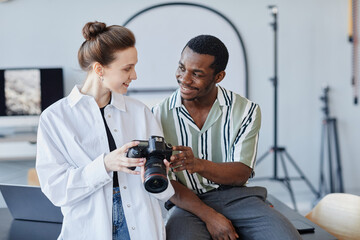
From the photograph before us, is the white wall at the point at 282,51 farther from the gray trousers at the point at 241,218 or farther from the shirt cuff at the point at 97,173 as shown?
the shirt cuff at the point at 97,173

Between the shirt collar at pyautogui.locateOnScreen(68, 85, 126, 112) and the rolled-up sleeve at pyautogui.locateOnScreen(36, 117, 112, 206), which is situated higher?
the shirt collar at pyautogui.locateOnScreen(68, 85, 126, 112)

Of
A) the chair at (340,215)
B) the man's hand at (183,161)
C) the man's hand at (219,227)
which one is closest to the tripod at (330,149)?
the chair at (340,215)

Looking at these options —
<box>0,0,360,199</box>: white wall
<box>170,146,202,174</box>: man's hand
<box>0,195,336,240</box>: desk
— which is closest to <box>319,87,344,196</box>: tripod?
<box>0,0,360,199</box>: white wall

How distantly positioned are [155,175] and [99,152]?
11.3 inches

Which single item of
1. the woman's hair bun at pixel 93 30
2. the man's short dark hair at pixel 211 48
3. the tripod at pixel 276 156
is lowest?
the tripod at pixel 276 156

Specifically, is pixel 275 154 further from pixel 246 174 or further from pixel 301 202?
pixel 246 174

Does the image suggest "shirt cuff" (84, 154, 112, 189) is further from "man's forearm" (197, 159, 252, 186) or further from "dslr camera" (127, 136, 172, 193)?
"man's forearm" (197, 159, 252, 186)

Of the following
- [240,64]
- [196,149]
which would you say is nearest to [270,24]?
[240,64]

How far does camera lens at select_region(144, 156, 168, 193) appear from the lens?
105cm

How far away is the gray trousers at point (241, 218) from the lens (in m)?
1.32

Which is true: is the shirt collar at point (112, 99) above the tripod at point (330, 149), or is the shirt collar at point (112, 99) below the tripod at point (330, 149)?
above

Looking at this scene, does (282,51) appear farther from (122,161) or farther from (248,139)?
(122,161)

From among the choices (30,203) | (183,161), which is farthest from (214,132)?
(30,203)

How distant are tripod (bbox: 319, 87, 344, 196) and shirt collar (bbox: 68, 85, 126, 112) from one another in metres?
2.35
